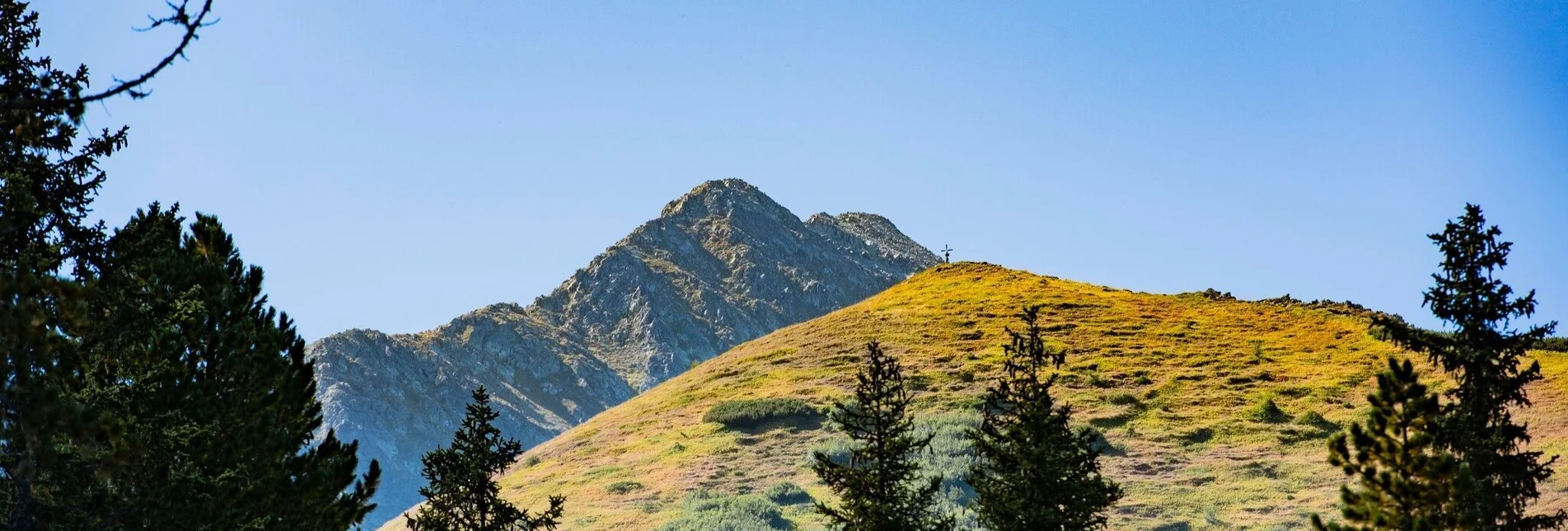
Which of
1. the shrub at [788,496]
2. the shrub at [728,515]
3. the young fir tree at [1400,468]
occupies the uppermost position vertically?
the young fir tree at [1400,468]

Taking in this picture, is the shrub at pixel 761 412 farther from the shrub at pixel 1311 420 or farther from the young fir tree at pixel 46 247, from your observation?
the young fir tree at pixel 46 247

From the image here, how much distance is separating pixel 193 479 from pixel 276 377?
3257 mm

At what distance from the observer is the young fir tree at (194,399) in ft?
71.8

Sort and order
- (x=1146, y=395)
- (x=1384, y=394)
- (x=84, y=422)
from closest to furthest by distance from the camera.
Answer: (x=84, y=422) < (x=1384, y=394) < (x=1146, y=395)

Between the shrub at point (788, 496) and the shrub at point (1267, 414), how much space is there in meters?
24.3

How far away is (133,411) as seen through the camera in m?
22.1

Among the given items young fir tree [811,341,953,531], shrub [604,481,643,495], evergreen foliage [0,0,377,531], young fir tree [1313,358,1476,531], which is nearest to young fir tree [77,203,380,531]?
evergreen foliage [0,0,377,531]

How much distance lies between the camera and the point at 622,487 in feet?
195

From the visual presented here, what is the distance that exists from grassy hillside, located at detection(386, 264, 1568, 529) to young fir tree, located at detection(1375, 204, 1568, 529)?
80.3 ft

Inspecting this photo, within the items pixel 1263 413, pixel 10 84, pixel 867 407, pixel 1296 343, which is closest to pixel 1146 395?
pixel 1263 413

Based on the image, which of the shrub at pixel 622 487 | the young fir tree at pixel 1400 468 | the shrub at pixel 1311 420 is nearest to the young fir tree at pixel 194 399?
the young fir tree at pixel 1400 468

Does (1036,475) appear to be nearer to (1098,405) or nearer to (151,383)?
(151,383)

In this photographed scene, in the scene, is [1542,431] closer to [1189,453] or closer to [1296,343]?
[1189,453]

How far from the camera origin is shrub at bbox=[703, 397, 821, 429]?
2724 inches
